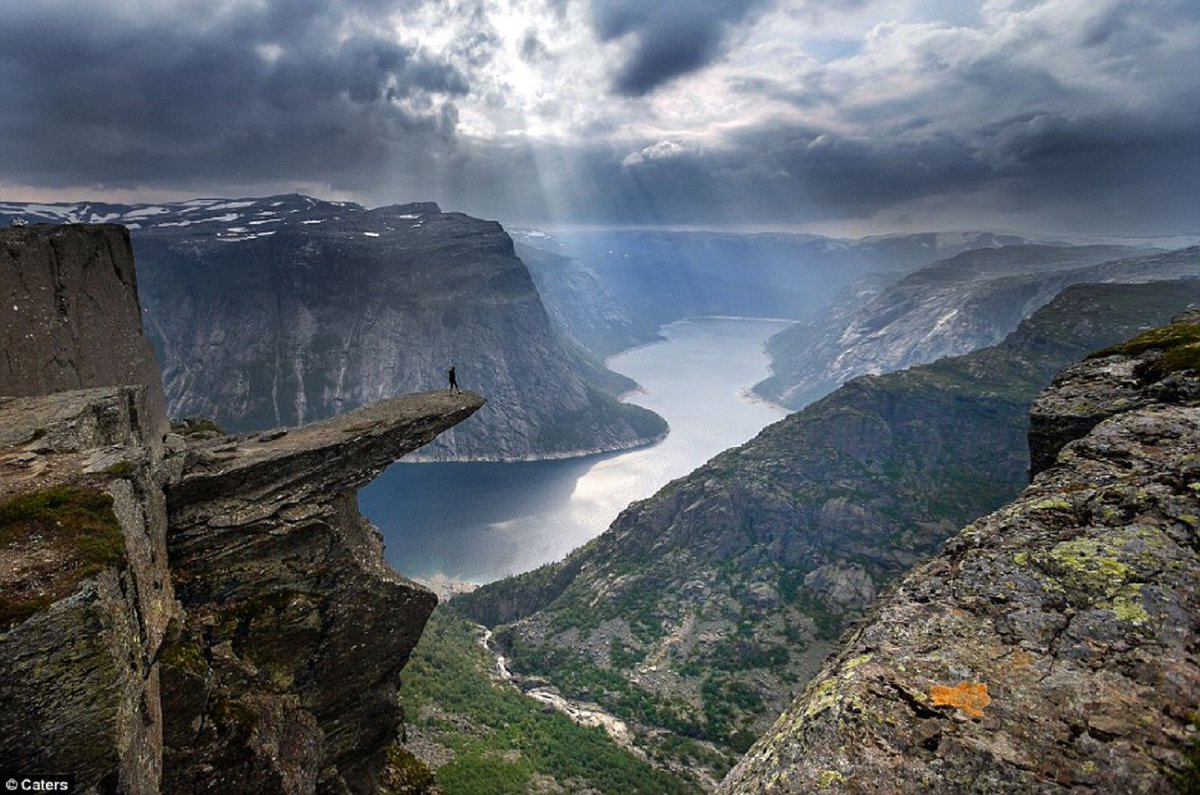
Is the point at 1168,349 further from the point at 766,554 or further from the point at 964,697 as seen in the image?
the point at 766,554

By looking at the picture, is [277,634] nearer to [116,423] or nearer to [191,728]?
[191,728]

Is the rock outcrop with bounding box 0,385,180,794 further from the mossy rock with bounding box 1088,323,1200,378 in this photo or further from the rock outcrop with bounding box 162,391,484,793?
the mossy rock with bounding box 1088,323,1200,378

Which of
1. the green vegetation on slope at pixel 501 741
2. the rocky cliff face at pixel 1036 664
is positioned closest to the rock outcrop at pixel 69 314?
the rocky cliff face at pixel 1036 664

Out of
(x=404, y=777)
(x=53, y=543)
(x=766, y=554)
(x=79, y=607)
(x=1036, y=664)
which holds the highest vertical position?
(x=1036, y=664)

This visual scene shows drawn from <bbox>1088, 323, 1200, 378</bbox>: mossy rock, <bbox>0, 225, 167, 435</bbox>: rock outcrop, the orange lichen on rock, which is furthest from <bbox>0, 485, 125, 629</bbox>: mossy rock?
<bbox>1088, 323, 1200, 378</bbox>: mossy rock

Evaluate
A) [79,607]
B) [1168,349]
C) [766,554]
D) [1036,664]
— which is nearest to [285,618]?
[79,607]

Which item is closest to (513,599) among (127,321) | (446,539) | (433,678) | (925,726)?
(433,678)

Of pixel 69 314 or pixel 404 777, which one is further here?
pixel 404 777
